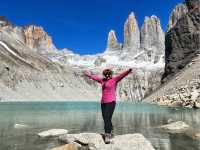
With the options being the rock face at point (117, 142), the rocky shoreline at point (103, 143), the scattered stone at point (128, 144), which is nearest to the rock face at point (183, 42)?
the rocky shoreline at point (103, 143)

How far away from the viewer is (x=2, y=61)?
172m

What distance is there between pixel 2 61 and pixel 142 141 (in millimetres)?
163978

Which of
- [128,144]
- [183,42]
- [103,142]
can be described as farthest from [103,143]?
[183,42]

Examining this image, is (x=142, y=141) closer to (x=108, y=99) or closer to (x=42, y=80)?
(x=108, y=99)

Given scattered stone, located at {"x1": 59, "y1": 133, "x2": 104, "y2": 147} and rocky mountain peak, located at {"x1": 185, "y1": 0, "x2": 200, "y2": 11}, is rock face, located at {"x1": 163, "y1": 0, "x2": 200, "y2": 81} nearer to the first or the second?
rocky mountain peak, located at {"x1": 185, "y1": 0, "x2": 200, "y2": 11}

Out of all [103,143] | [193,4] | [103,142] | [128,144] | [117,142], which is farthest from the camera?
[193,4]

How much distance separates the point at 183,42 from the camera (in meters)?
158

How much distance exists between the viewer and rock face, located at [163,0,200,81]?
15188 cm

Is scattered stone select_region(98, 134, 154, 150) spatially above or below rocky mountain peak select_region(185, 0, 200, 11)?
below

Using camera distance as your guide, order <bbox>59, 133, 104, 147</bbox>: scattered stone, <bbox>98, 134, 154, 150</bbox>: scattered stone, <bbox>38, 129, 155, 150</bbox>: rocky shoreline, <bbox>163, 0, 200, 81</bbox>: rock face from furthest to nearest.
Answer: <bbox>163, 0, 200, 81</bbox>: rock face
<bbox>59, 133, 104, 147</bbox>: scattered stone
<bbox>38, 129, 155, 150</bbox>: rocky shoreline
<bbox>98, 134, 154, 150</bbox>: scattered stone

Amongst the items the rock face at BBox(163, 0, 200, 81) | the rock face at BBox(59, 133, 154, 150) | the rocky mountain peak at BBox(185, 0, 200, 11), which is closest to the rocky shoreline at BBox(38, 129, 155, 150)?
the rock face at BBox(59, 133, 154, 150)

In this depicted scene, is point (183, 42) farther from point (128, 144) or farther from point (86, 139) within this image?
point (128, 144)

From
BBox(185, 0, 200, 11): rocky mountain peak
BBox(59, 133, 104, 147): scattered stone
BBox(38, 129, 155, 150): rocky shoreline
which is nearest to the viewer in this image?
BBox(38, 129, 155, 150): rocky shoreline

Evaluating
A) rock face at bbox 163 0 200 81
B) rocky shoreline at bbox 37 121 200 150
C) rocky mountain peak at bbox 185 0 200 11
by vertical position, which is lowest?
rocky shoreline at bbox 37 121 200 150
